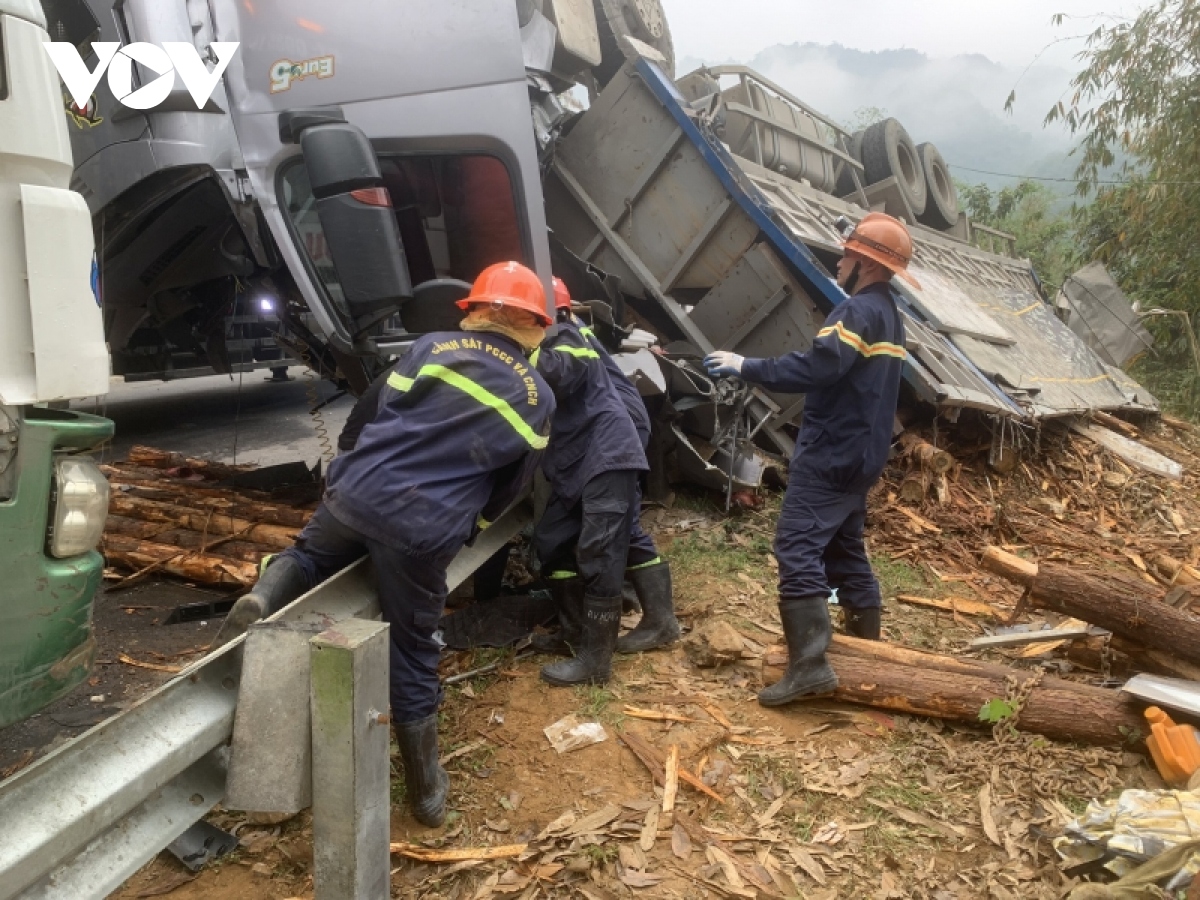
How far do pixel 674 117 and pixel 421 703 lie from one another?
178 inches

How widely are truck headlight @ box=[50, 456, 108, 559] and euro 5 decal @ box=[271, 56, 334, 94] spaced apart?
2.60 meters

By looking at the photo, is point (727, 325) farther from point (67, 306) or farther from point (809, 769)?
point (67, 306)

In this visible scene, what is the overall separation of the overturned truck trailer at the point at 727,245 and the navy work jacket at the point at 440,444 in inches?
116

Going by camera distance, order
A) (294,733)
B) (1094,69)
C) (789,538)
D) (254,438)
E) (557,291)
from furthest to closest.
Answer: (1094,69) < (254,438) < (557,291) < (789,538) < (294,733)

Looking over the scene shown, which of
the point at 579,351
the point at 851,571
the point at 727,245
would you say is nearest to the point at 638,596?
the point at 851,571

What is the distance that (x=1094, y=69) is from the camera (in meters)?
11.4

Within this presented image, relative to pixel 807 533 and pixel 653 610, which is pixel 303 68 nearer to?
pixel 653 610

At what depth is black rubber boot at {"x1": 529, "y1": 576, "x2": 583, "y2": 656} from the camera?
12.1 feet

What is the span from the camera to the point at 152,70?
12.9 ft

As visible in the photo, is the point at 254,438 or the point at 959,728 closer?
the point at 959,728

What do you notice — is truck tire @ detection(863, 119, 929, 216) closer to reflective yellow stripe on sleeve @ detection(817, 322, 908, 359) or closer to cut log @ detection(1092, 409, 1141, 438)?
cut log @ detection(1092, 409, 1141, 438)

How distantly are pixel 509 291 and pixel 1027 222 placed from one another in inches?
763

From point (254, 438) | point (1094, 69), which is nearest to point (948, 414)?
point (254, 438)

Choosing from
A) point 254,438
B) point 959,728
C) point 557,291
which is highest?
point 557,291
